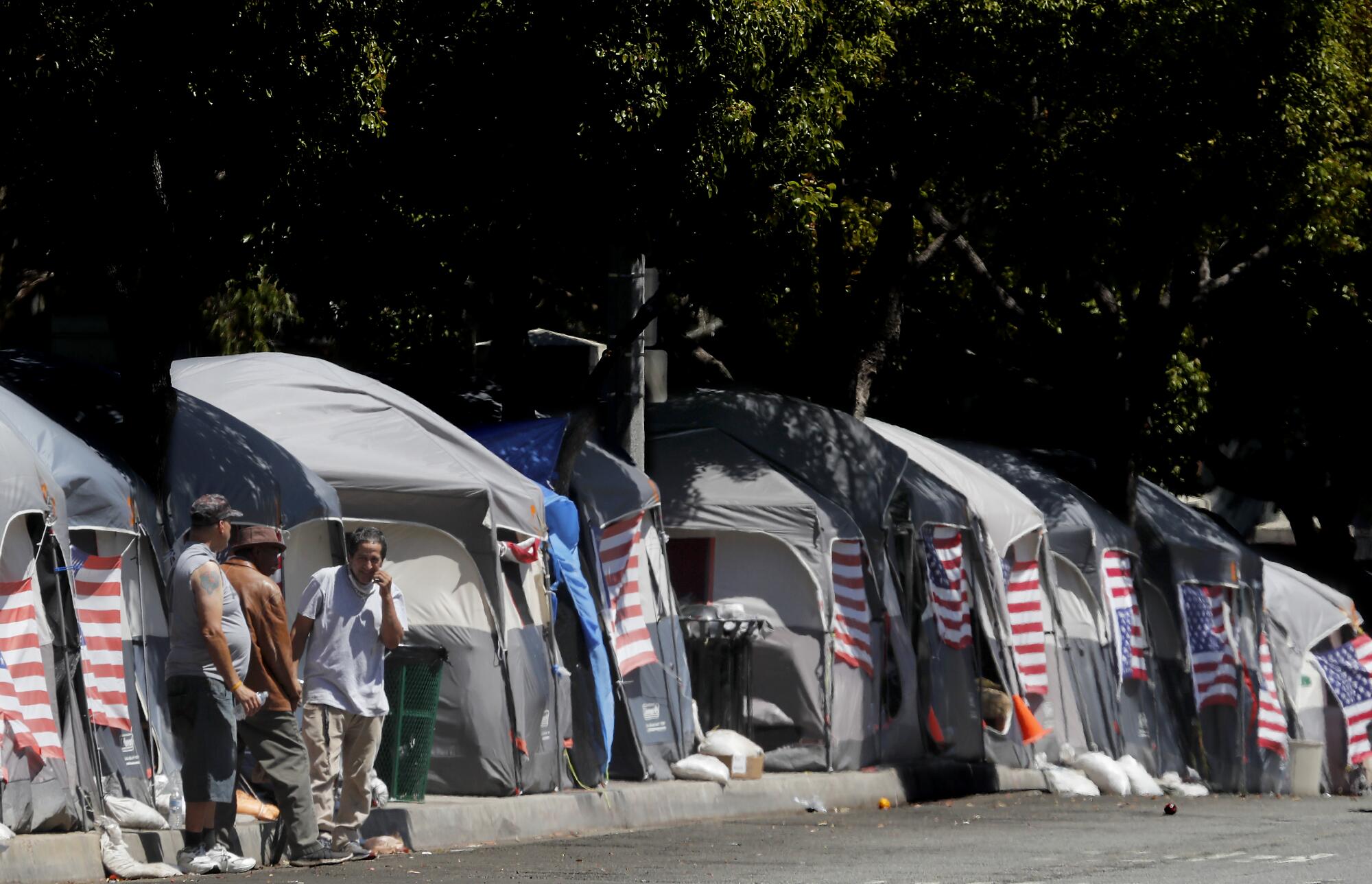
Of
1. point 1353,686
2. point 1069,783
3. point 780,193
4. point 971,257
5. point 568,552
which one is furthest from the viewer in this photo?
point 1353,686

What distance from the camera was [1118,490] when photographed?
23.5 m

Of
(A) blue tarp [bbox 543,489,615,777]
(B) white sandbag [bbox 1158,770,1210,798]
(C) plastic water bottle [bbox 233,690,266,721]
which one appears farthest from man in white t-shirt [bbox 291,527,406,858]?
(B) white sandbag [bbox 1158,770,1210,798]

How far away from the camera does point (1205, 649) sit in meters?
23.5

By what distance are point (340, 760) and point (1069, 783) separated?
10.1 meters

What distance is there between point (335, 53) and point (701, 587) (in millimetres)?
6624

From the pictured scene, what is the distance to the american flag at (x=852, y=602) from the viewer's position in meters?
18.2

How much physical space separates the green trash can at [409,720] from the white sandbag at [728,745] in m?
3.57

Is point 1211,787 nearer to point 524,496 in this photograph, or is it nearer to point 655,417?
point 655,417

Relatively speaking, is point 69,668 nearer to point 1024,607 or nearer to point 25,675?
point 25,675

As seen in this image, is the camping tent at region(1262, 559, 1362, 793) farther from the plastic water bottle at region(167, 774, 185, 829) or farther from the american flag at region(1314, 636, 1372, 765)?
the plastic water bottle at region(167, 774, 185, 829)

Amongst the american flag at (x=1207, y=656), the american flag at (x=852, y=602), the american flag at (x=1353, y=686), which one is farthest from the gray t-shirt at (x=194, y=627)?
the american flag at (x=1353, y=686)

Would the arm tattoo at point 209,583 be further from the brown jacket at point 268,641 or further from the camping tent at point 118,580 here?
the camping tent at point 118,580

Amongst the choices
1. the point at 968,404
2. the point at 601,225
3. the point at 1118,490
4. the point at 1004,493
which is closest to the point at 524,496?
the point at 601,225

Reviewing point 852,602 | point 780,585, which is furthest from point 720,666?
point 852,602
